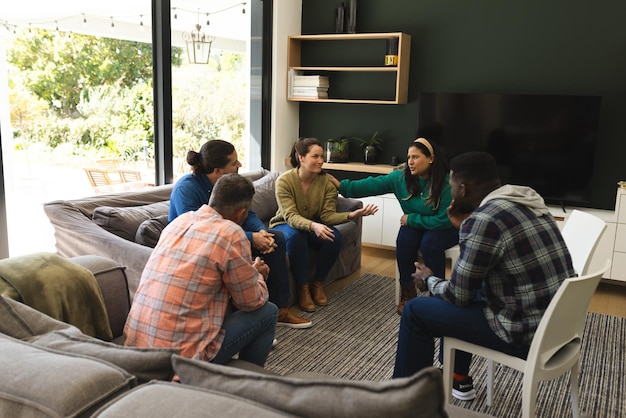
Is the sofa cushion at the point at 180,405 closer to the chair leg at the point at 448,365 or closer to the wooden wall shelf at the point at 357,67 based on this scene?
the chair leg at the point at 448,365

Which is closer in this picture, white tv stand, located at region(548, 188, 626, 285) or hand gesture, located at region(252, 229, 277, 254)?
hand gesture, located at region(252, 229, 277, 254)

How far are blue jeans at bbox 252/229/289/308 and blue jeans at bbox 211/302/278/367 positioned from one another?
1.15m

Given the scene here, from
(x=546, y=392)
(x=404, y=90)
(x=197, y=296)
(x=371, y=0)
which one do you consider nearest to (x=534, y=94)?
(x=404, y=90)

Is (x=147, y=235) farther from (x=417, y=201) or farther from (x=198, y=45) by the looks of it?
(x=198, y=45)

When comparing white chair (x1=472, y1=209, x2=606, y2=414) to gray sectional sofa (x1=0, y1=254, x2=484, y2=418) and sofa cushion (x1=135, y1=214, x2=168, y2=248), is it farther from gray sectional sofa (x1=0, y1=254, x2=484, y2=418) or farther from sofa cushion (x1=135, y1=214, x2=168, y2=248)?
sofa cushion (x1=135, y1=214, x2=168, y2=248)

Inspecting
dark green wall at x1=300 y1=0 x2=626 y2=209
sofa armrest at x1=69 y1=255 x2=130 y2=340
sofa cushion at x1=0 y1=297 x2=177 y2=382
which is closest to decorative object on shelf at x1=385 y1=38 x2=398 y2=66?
dark green wall at x1=300 y1=0 x2=626 y2=209

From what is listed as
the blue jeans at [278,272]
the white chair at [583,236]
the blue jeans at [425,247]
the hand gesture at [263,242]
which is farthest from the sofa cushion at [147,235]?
the white chair at [583,236]

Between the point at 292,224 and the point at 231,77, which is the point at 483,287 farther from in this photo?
the point at 231,77

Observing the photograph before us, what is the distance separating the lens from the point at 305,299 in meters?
3.79

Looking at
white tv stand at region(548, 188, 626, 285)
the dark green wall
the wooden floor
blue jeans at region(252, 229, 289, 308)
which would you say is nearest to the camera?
blue jeans at region(252, 229, 289, 308)

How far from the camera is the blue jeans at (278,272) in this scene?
11.3 ft

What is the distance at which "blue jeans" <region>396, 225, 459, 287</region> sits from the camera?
361cm

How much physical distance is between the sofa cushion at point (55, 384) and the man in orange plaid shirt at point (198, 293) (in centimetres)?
76

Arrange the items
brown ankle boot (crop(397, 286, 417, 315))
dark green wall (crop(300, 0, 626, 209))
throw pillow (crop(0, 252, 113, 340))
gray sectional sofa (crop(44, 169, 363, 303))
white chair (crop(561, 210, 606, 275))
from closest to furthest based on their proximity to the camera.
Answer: throw pillow (crop(0, 252, 113, 340)) → white chair (crop(561, 210, 606, 275)) → gray sectional sofa (crop(44, 169, 363, 303)) → brown ankle boot (crop(397, 286, 417, 315)) → dark green wall (crop(300, 0, 626, 209))
